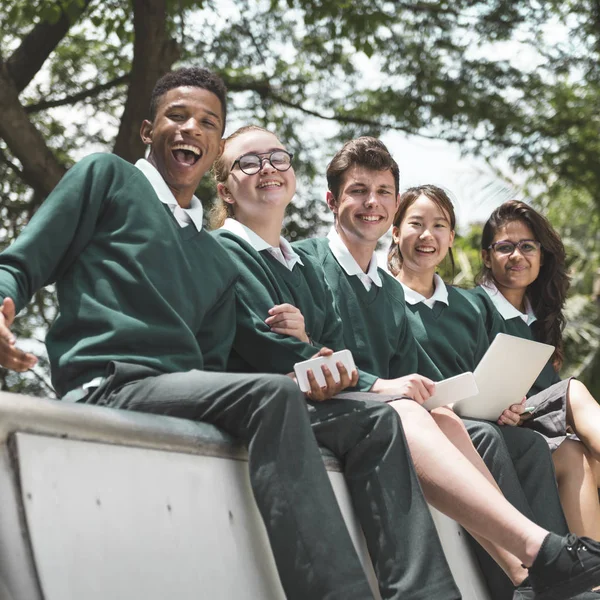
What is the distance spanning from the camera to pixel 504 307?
14.8ft

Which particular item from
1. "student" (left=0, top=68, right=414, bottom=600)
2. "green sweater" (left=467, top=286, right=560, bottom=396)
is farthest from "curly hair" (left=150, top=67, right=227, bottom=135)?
"green sweater" (left=467, top=286, right=560, bottom=396)

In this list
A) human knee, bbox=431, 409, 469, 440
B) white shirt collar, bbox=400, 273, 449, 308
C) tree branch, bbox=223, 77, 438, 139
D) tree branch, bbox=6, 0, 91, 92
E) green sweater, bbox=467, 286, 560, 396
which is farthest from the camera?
tree branch, bbox=223, 77, 438, 139

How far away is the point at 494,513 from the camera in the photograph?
8.72ft

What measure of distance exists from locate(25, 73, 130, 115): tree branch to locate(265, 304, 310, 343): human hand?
182 inches

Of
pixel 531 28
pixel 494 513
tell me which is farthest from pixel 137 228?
pixel 531 28

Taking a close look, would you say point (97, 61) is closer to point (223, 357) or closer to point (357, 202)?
point (357, 202)

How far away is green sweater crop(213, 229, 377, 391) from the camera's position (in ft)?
9.82

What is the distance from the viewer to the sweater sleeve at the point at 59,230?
2.44 meters

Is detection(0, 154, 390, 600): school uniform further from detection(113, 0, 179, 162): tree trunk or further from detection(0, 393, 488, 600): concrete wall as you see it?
detection(113, 0, 179, 162): tree trunk

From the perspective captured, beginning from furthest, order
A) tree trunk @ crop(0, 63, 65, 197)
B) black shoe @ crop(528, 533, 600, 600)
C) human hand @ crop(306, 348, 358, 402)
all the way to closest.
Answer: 1. tree trunk @ crop(0, 63, 65, 197)
2. human hand @ crop(306, 348, 358, 402)
3. black shoe @ crop(528, 533, 600, 600)

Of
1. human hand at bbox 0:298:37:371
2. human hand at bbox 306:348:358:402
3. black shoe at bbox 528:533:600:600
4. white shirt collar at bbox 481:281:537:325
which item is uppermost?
white shirt collar at bbox 481:281:537:325

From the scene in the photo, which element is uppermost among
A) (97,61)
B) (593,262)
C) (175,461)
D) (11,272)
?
(97,61)

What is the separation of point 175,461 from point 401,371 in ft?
5.23

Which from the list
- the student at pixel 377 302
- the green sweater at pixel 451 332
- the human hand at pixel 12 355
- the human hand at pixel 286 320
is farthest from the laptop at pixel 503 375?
the human hand at pixel 12 355
